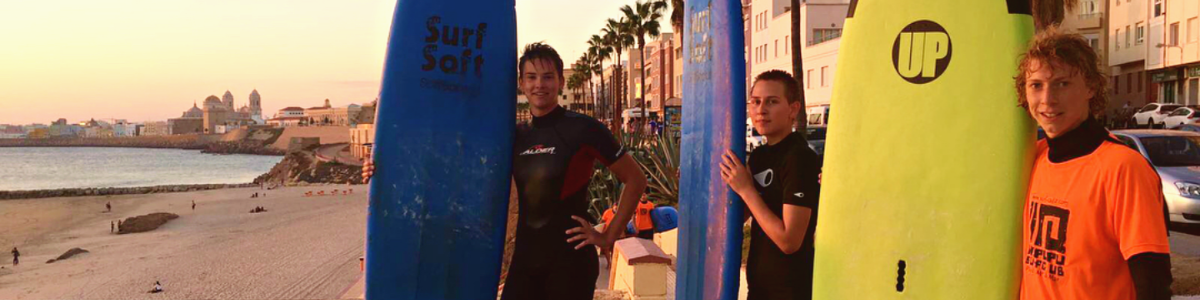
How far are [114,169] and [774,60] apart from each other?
93355mm

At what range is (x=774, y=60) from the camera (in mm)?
29969

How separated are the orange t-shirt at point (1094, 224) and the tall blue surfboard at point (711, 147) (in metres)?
1.06

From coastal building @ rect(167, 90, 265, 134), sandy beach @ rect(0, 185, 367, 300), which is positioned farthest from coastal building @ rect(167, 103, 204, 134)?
sandy beach @ rect(0, 185, 367, 300)

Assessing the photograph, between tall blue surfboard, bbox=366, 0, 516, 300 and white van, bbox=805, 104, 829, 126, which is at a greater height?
white van, bbox=805, 104, 829, 126

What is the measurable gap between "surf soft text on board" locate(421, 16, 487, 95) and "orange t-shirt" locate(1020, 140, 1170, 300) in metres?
2.01

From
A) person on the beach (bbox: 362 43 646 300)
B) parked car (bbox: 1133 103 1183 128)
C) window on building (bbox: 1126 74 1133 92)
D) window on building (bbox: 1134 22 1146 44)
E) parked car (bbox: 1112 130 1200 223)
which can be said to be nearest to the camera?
person on the beach (bbox: 362 43 646 300)

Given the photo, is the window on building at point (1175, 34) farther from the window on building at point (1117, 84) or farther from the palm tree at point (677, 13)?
the palm tree at point (677, 13)

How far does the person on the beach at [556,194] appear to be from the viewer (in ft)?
8.21

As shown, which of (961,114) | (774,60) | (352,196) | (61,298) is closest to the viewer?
(961,114)

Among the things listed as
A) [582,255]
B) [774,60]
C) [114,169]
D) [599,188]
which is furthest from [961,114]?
[114,169]

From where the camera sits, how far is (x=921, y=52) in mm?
2168

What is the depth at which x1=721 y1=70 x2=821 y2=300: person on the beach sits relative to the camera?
2094 mm

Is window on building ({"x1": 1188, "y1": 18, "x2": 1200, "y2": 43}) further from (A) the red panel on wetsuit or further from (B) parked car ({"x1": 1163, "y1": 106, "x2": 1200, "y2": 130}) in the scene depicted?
(A) the red panel on wetsuit

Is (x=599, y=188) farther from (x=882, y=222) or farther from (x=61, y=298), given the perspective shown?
A: (x=61, y=298)
